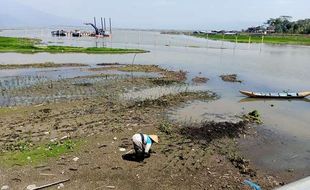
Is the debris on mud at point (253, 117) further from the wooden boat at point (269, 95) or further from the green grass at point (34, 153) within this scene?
the green grass at point (34, 153)

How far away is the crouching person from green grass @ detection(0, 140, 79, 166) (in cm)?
255

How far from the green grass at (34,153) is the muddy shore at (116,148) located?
3 cm

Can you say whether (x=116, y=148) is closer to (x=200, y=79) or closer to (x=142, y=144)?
(x=142, y=144)

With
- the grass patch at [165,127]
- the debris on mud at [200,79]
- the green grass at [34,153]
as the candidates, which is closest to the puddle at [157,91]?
the debris on mud at [200,79]

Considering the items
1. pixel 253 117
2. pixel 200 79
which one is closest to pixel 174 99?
pixel 253 117

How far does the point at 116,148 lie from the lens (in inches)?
501

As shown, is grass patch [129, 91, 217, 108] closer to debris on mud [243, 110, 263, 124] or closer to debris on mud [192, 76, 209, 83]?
debris on mud [243, 110, 263, 124]

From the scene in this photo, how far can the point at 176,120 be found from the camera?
17453 mm

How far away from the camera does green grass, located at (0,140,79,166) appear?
11195mm

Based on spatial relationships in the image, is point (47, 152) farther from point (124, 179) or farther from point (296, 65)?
point (296, 65)

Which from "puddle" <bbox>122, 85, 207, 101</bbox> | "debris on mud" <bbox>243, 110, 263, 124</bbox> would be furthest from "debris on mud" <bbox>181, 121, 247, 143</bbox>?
"puddle" <bbox>122, 85, 207, 101</bbox>

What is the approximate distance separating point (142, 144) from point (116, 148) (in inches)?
66.3

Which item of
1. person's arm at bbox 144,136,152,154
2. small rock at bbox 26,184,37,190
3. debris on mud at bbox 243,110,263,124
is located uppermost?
person's arm at bbox 144,136,152,154

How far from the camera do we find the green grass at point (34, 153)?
36.7 feet
